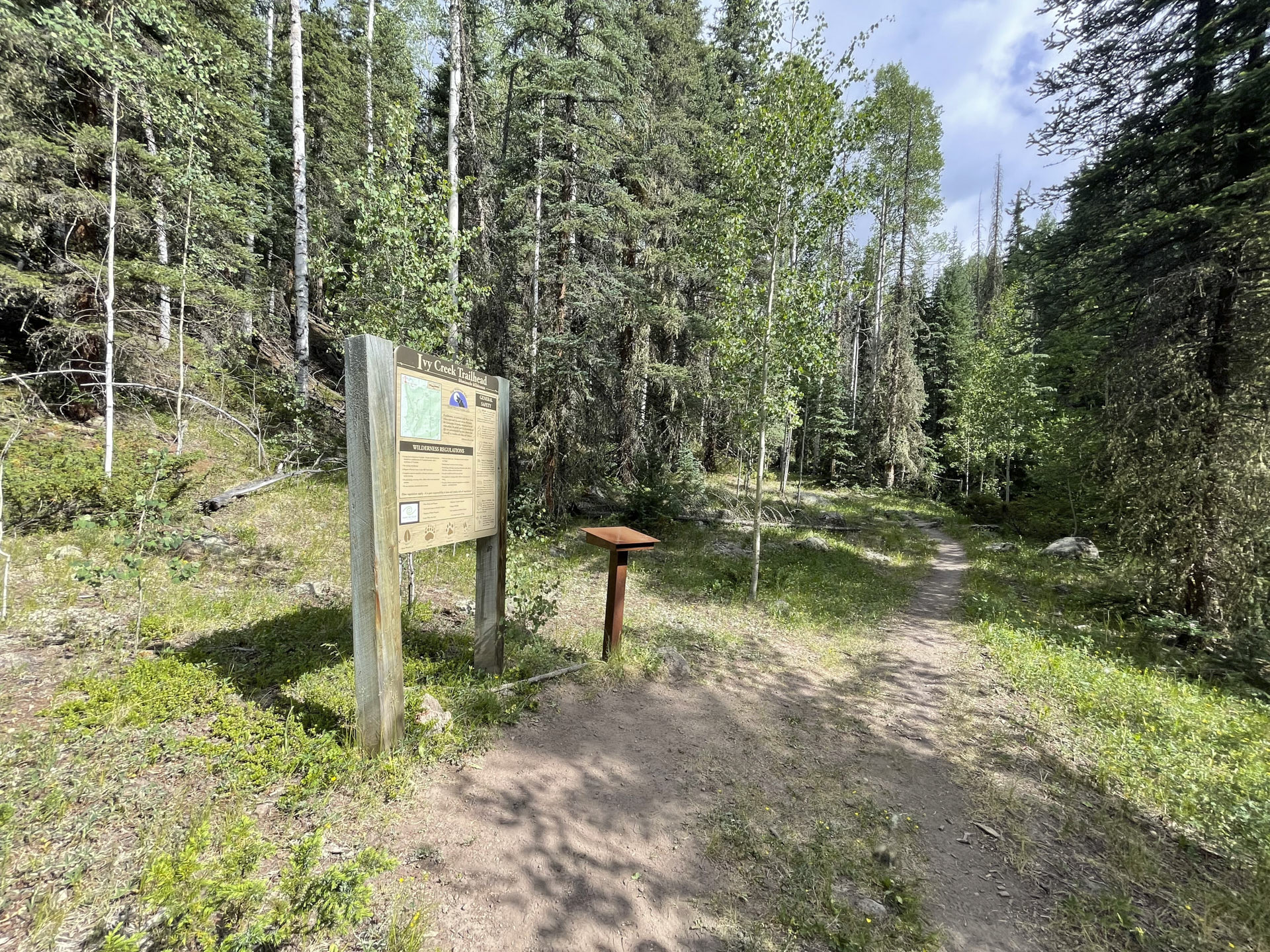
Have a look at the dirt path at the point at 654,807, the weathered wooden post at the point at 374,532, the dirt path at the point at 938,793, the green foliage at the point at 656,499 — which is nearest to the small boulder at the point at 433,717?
the weathered wooden post at the point at 374,532

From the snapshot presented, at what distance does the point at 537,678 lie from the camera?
511cm

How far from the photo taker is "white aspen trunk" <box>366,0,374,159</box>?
15.2 m

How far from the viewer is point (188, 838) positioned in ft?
8.43

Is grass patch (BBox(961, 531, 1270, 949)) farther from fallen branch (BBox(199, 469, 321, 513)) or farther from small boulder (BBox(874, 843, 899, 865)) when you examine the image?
fallen branch (BBox(199, 469, 321, 513))

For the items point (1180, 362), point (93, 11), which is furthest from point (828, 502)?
point (93, 11)

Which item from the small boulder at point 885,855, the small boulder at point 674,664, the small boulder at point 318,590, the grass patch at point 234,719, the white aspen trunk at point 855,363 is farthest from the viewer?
the white aspen trunk at point 855,363

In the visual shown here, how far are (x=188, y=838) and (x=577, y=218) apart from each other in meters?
11.6

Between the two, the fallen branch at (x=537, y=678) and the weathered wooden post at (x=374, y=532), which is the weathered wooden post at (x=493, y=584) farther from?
the weathered wooden post at (x=374, y=532)

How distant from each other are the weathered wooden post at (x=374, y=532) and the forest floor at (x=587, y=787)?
15.6 inches

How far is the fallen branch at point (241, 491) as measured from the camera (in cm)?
879

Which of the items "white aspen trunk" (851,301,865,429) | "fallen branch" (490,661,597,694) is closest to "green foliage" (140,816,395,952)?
"fallen branch" (490,661,597,694)

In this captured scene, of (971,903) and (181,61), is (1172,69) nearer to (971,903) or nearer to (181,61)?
(971,903)

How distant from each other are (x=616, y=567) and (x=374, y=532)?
2.85 meters


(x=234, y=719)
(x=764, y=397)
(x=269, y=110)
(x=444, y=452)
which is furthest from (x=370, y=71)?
(x=234, y=719)
